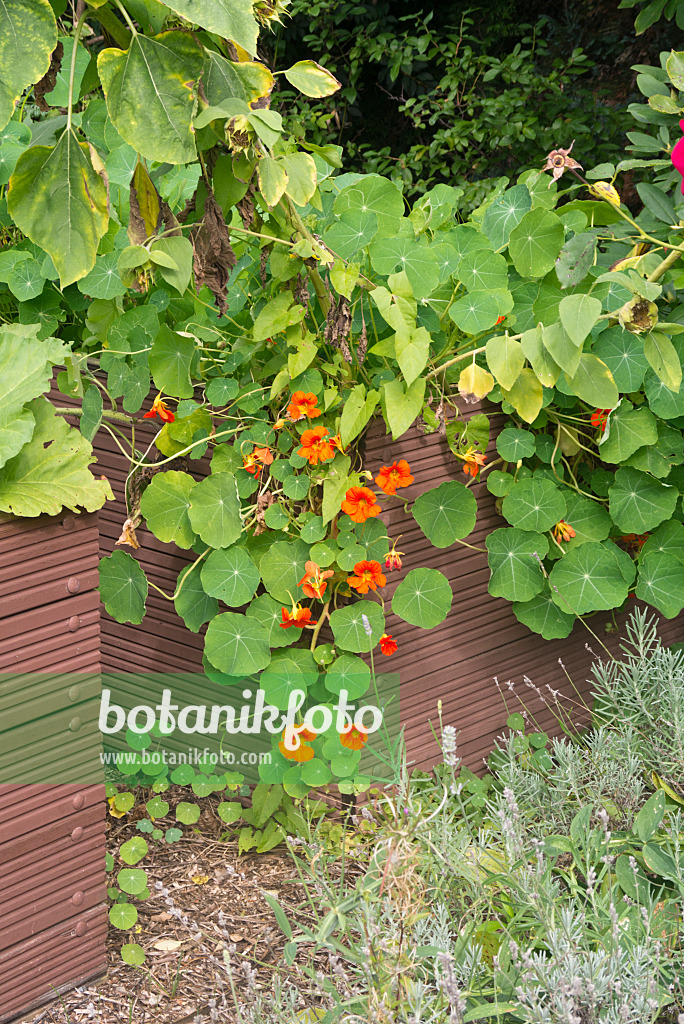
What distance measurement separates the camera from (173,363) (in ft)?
5.69

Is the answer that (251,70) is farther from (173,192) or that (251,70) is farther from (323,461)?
(173,192)

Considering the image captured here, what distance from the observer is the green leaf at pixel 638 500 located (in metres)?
1.82

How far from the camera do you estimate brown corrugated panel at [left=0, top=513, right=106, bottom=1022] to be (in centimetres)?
133

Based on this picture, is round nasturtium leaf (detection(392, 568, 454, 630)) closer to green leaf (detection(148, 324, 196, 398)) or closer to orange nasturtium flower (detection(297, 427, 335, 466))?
orange nasturtium flower (detection(297, 427, 335, 466))

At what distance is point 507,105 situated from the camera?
435 cm

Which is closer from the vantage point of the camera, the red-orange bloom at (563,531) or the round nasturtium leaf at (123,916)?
the round nasturtium leaf at (123,916)

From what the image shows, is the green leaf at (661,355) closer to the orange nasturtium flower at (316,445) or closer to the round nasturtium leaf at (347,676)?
the orange nasturtium flower at (316,445)

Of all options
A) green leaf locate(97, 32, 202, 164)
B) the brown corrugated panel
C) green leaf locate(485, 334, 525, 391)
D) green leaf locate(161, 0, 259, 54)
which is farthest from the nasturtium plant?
green leaf locate(161, 0, 259, 54)

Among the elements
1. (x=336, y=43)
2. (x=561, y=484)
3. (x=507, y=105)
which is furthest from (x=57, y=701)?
(x=336, y=43)

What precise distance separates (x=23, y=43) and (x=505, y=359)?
0.88 m

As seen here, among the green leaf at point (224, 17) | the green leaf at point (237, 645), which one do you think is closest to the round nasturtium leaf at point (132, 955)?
the green leaf at point (237, 645)

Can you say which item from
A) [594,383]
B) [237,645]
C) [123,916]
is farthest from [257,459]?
[123,916]

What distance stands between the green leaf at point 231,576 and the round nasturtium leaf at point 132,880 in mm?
517

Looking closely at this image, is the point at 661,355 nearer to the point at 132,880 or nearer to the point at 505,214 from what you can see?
the point at 505,214
